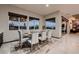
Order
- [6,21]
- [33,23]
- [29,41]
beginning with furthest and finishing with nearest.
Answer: [33,23] < [6,21] < [29,41]

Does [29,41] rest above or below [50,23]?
below

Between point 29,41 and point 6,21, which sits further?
point 6,21

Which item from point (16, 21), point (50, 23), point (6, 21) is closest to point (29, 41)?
point (6, 21)

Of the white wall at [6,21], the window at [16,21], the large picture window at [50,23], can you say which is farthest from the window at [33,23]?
the white wall at [6,21]

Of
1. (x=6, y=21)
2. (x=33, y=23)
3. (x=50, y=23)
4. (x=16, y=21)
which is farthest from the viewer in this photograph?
(x=50, y=23)

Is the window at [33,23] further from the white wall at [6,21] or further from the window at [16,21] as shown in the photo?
the white wall at [6,21]

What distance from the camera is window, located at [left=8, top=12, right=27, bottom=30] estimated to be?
733cm

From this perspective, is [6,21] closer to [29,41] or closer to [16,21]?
[16,21]

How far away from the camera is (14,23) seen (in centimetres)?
777

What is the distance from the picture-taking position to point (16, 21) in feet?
26.2

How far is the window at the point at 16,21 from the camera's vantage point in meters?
7.33

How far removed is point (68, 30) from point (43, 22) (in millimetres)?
5819
